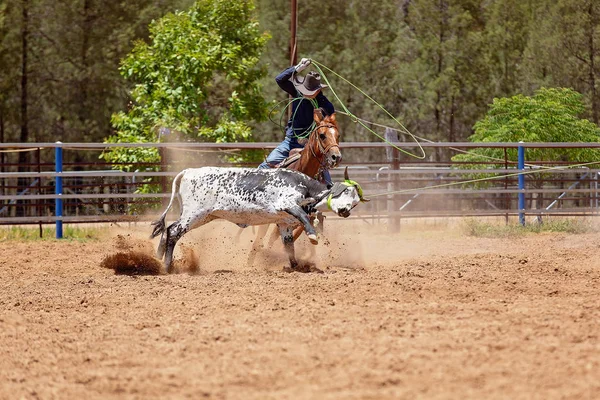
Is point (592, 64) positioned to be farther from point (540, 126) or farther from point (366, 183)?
point (366, 183)

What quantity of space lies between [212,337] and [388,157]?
11.0 m

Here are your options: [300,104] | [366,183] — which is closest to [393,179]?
[366,183]

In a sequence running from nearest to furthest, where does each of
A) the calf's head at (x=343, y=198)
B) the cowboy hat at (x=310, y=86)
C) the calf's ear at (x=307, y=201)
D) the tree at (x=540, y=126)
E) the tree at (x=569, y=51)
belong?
the calf's head at (x=343, y=198)
the calf's ear at (x=307, y=201)
the cowboy hat at (x=310, y=86)
the tree at (x=540, y=126)
the tree at (x=569, y=51)

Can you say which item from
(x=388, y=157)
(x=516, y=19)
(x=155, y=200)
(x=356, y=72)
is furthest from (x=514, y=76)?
(x=155, y=200)

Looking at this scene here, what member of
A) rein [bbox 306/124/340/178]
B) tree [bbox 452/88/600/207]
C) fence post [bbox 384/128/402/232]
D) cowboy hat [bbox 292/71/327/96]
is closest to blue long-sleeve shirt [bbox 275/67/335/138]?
cowboy hat [bbox 292/71/327/96]

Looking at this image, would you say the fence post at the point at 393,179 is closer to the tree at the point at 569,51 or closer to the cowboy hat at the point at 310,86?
the cowboy hat at the point at 310,86

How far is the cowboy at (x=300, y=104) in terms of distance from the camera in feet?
34.9

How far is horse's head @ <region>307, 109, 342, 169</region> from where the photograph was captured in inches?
396

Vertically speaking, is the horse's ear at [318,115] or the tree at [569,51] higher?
the tree at [569,51]

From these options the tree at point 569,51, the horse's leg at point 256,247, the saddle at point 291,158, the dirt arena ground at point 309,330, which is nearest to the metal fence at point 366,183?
the saddle at point 291,158

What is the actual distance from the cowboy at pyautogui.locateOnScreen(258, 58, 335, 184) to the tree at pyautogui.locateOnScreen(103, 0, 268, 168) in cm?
814

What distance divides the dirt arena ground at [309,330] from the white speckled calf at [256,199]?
1.63 ft

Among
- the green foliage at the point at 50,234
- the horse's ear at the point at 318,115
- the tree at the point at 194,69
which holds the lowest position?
the green foliage at the point at 50,234

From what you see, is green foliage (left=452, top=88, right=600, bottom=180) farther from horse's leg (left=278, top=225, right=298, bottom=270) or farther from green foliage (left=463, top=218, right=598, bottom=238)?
horse's leg (left=278, top=225, right=298, bottom=270)
